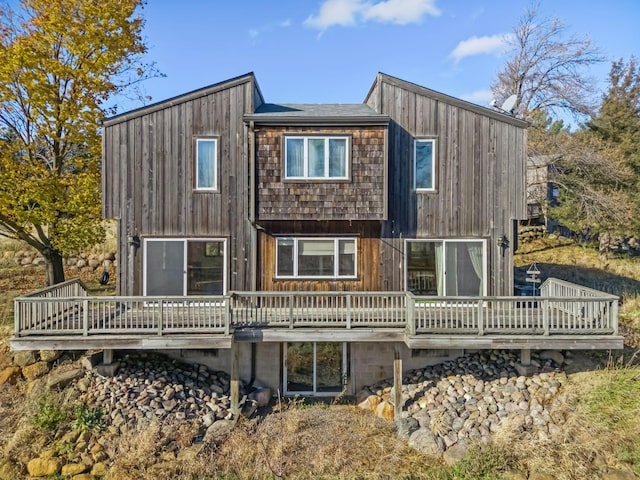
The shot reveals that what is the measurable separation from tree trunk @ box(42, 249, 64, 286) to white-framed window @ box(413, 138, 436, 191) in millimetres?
12251

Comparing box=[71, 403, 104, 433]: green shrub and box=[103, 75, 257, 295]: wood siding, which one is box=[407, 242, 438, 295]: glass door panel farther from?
box=[71, 403, 104, 433]: green shrub

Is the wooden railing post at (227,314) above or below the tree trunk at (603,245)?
below

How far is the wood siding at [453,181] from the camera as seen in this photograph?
976 cm

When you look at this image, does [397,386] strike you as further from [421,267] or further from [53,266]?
[53,266]

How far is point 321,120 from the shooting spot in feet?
30.5

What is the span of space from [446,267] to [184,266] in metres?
7.17

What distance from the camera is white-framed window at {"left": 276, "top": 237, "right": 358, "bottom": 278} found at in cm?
975

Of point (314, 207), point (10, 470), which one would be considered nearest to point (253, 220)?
point (314, 207)

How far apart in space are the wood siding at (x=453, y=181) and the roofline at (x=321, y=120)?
826 millimetres

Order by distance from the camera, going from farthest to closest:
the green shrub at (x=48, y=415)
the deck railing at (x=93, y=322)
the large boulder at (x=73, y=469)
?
1. the deck railing at (x=93, y=322)
2. the green shrub at (x=48, y=415)
3. the large boulder at (x=73, y=469)

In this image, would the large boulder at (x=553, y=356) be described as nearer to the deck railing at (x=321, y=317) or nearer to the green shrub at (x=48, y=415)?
the deck railing at (x=321, y=317)

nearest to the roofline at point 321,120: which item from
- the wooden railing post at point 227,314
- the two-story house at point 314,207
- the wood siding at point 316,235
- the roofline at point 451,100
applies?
the two-story house at point 314,207

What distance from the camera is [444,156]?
32.3 feet

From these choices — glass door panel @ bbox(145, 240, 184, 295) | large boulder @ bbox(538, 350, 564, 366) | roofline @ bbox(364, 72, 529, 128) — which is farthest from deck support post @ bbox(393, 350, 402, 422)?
roofline @ bbox(364, 72, 529, 128)
